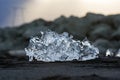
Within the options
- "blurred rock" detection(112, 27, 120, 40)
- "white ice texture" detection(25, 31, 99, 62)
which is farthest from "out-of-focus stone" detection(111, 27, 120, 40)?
"white ice texture" detection(25, 31, 99, 62)

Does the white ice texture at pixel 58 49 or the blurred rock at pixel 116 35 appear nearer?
the white ice texture at pixel 58 49

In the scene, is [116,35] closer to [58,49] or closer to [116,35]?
[116,35]

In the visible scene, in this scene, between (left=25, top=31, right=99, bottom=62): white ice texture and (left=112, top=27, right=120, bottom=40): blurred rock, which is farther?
(left=112, top=27, right=120, bottom=40): blurred rock

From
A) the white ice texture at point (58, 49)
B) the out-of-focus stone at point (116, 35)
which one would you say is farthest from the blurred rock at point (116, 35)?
the white ice texture at point (58, 49)

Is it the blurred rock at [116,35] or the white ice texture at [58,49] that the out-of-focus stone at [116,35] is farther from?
the white ice texture at [58,49]

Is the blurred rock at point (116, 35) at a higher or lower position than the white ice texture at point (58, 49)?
higher

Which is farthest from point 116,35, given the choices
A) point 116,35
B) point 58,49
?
point 58,49

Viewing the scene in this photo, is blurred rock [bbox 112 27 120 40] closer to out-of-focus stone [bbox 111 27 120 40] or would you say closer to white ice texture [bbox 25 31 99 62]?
out-of-focus stone [bbox 111 27 120 40]

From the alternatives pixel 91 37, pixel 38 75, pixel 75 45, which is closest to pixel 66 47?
pixel 75 45

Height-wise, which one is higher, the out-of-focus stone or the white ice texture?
the out-of-focus stone
